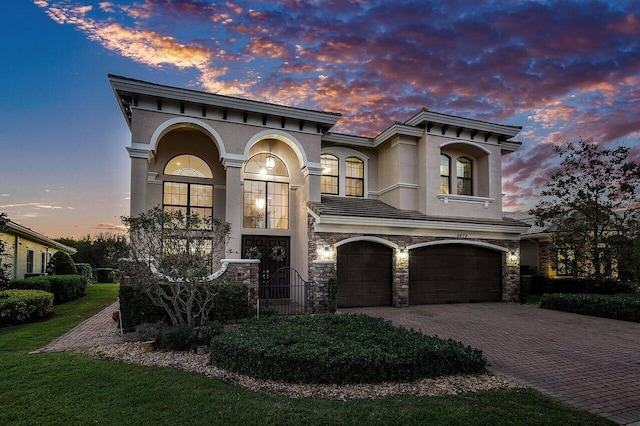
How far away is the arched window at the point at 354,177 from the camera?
55.8 feet

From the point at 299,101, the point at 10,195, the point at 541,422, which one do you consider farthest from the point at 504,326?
the point at 10,195

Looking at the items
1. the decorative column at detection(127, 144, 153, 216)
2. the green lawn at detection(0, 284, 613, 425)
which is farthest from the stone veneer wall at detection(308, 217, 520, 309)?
the green lawn at detection(0, 284, 613, 425)

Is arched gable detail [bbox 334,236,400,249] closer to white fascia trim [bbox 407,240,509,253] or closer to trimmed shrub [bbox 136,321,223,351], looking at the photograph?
white fascia trim [bbox 407,240,509,253]

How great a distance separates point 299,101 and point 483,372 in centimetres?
1269

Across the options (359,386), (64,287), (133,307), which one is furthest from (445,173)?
(64,287)

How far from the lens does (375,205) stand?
52.6ft

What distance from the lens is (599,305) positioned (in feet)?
41.7

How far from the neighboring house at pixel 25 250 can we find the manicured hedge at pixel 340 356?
1339 centimetres

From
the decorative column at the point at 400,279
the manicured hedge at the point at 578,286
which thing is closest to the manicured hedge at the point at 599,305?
the manicured hedge at the point at 578,286

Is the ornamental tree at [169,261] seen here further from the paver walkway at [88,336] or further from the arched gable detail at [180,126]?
the arched gable detail at [180,126]

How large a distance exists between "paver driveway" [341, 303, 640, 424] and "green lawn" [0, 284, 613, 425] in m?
0.85

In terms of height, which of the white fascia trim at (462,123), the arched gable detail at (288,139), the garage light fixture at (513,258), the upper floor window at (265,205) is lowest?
the garage light fixture at (513,258)

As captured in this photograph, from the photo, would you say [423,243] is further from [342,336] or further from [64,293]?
[64,293]

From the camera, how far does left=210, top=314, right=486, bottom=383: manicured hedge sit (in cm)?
564
